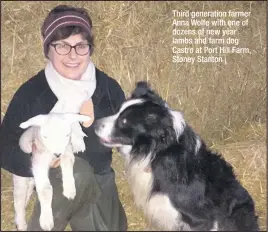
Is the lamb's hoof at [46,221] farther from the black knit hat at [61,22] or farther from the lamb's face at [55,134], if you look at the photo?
the black knit hat at [61,22]

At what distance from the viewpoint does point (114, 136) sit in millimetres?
3223

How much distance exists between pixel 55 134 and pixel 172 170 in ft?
2.92

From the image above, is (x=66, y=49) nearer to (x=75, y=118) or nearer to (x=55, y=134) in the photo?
(x=75, y=118)

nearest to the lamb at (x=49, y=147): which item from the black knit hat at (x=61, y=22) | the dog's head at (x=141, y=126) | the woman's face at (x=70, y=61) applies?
the dog's head at (x=141, y=126)

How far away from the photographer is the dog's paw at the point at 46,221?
10.1ft

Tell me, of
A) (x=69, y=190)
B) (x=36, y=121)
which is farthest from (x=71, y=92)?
(x=69, y=190)

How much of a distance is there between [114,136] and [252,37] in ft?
6.05

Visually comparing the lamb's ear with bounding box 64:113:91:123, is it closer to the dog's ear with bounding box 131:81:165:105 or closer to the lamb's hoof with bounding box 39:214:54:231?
the dog's ear with bounding box 131:81:165:105

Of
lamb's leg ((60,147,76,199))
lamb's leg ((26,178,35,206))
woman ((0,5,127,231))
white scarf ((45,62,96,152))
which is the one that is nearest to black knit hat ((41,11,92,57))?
woman ((0,5,127,231))

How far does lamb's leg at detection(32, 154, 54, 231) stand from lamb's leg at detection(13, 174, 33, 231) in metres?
0.29

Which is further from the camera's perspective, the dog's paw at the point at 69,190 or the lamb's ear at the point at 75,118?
the dog's paw at the point at 69,190

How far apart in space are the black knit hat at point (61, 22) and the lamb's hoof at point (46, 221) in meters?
1.16

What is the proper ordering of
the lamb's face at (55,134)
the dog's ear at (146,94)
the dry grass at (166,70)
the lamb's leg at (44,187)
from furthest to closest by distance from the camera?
the dry grass at (166,70) < the dog's ear at (146,94) < the lamb's leg at (44,187) < the lamb's face at (55,134)

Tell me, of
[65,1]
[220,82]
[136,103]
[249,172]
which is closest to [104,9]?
[65,1]
